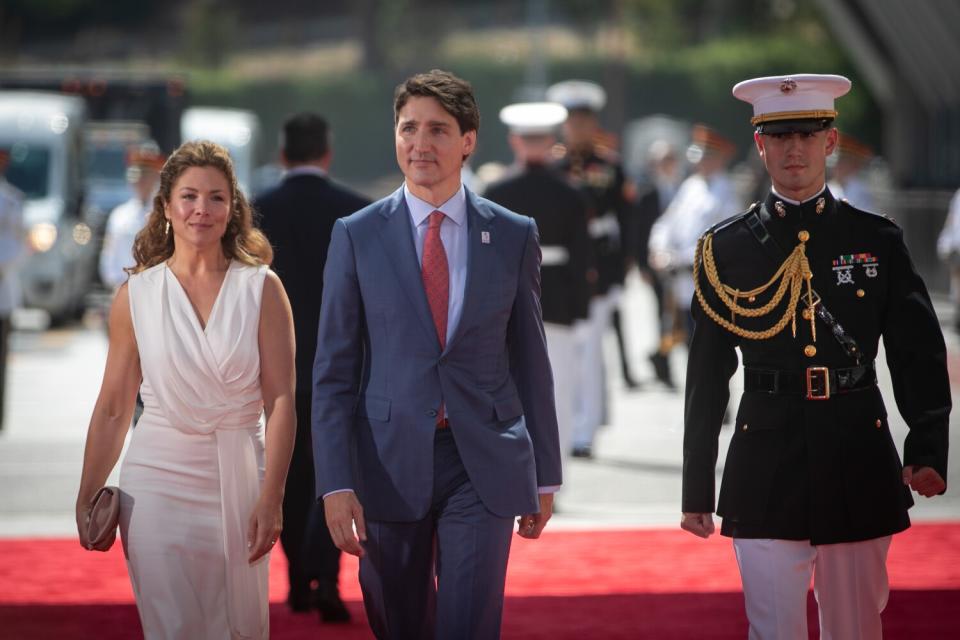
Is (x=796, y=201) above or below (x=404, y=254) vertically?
above

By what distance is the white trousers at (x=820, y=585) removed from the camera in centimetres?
482

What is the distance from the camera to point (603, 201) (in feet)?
41.1

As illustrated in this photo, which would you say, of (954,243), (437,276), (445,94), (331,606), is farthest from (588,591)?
(954,243)

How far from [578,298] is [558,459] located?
528 centimetres

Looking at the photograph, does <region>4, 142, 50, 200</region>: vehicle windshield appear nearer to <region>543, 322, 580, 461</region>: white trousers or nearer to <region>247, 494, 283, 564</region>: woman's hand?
<region>543, 322, 580, 461</region>: white trousers

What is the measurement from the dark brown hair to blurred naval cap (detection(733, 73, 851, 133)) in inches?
29.9

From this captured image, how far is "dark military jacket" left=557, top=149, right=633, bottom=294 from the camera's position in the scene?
12250 mm

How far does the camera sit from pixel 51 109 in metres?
25.3

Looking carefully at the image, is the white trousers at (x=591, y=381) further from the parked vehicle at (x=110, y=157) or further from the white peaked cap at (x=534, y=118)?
the parked vehicle at (x=110, y=157)

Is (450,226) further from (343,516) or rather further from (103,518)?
(103,518)

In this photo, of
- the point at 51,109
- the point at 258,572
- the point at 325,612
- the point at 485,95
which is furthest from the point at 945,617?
the point at 485,95

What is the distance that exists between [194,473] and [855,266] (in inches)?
74.5

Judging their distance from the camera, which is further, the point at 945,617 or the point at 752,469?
the point at 945,617

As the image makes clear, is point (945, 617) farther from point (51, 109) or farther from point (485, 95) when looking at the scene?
point (485, 95)
